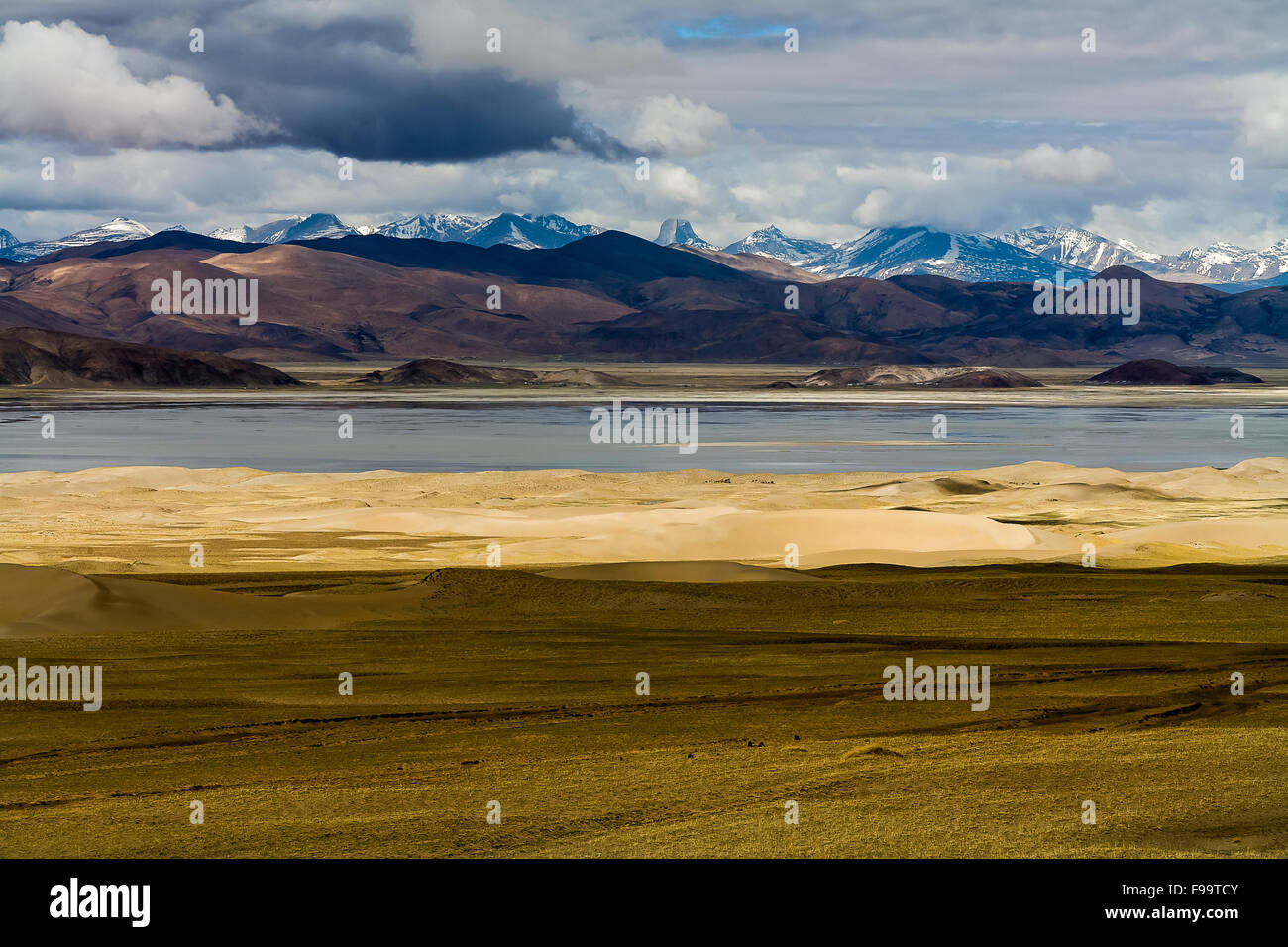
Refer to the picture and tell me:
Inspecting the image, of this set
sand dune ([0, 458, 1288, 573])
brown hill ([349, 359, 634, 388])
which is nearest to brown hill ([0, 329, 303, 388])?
brown hill ([349, 359, 634, 388])

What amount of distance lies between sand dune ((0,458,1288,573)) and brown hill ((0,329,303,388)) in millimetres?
104755

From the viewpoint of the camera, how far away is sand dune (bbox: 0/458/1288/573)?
103 ft

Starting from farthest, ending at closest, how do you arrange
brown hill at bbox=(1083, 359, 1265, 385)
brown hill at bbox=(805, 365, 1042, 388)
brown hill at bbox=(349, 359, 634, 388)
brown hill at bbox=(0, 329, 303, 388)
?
brown hill at bbox=(1083, 359, 1265, 385) < brown hill at bbox=(349, 359, 634, 388) < brown hill at bbox=(805, 365, 1042, 388) < brown hill at bbox=(0, 329, 303, 388)

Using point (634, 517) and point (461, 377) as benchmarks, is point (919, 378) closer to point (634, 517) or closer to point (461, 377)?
point (461, 377)

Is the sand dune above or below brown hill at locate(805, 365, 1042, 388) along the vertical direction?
below

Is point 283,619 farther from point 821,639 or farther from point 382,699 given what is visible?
point 821,639

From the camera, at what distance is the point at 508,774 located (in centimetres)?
1158

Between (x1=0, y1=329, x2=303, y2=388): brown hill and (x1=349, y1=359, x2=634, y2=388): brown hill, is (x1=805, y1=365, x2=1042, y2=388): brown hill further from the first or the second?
(x1=0, y1=329, x2=303, y2=388): brown hill

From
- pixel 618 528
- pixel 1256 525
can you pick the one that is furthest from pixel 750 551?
pixel 1256 525

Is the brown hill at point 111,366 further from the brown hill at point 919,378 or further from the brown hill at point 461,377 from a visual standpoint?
the brown hill at point 919,378

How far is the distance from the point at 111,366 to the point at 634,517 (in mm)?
131127

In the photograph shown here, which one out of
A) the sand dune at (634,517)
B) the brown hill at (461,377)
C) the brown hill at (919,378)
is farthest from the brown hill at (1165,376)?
the sand dune at (634,517)
